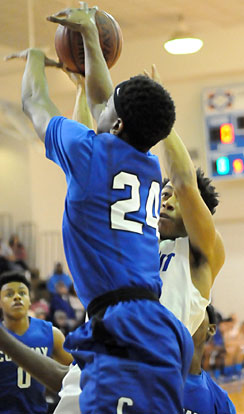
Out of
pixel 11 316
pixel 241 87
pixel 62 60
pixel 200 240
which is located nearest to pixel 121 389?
pixel 200 240

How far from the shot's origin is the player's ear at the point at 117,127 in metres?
2.52

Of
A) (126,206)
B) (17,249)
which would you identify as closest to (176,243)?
(126,206)

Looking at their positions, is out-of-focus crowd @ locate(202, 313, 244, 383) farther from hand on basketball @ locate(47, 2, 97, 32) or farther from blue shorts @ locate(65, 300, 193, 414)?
blue shorts @ locate(65, 300, 193, 414)

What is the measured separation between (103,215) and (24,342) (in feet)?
9.51

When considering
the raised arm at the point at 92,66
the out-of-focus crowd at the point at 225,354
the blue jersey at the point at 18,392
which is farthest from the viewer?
the out-of-focus crowd at the point at 225,354

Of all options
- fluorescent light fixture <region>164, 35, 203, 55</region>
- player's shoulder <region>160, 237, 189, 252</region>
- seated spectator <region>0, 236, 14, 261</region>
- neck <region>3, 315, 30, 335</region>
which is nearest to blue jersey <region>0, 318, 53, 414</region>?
neck <region>3, 315, 30, 335</region>

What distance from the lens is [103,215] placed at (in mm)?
2463

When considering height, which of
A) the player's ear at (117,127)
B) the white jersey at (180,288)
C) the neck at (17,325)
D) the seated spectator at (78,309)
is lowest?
the seated spectator at (78,309)

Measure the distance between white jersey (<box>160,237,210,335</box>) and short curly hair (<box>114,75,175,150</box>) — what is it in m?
0.84

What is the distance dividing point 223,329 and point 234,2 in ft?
18.4

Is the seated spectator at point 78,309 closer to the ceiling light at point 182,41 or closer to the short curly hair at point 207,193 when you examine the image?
the ceiling light at point 182,41

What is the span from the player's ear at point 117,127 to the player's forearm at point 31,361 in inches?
31.0

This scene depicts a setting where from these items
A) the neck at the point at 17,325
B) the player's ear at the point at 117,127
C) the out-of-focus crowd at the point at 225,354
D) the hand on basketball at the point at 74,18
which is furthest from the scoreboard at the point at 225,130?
the player's ear at the point at 117,127

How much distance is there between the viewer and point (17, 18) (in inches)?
484
